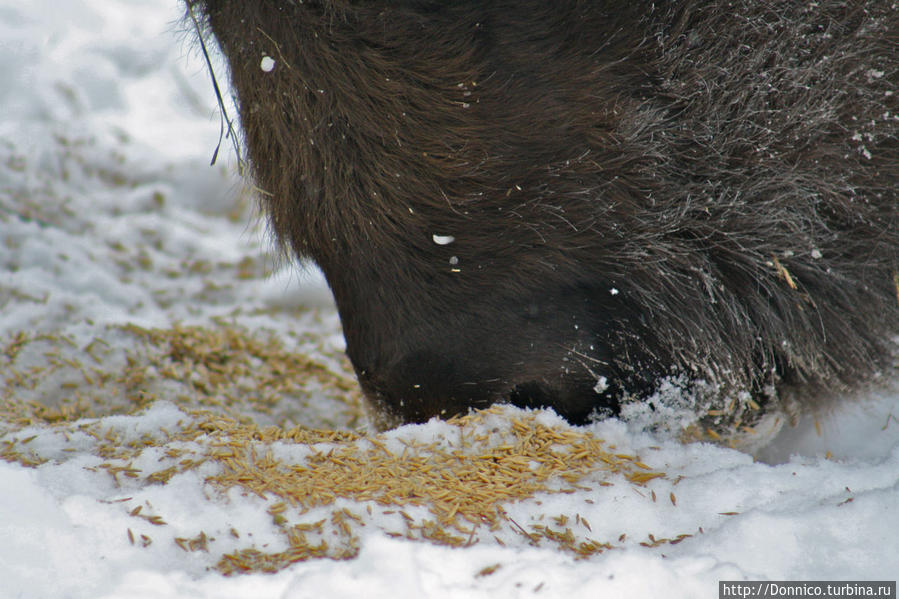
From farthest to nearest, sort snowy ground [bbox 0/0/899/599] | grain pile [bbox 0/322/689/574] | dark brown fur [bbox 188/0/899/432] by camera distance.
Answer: dark brown fur [bbox 188/0/899/432]
grain pile [bbox 0/322/689/574]
snowy ground [bbox 0/0/899/599]

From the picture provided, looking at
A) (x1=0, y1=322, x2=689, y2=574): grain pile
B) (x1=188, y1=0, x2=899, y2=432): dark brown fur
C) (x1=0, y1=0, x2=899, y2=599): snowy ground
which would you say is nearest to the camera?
(x1=0, y1=0, x2=899, y2=599): snowy ground

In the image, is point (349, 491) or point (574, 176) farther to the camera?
point (574, 176)

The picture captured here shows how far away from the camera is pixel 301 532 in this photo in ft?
4.23

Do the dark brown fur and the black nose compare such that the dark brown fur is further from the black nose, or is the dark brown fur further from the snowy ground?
the snowy ground

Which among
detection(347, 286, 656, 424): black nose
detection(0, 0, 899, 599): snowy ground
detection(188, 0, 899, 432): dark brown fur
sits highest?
detection(188, 0, 899, 432): dark brown fur

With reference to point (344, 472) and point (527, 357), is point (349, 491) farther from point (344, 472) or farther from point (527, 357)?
point (527, 357)

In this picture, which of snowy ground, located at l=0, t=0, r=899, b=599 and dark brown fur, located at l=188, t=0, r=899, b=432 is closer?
snowy ground, located at l=0, t=0, r=899, b=599

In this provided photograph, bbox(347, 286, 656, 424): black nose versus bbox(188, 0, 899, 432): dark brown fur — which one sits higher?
bbox(188, 0, 899, 432): dark brown fur

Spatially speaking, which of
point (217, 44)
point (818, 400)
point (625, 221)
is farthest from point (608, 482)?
point (217, 44)

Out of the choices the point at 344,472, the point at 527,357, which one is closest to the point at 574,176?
the point at 527,357

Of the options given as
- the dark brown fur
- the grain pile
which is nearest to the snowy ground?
the grain pile

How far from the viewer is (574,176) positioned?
1.54 meters

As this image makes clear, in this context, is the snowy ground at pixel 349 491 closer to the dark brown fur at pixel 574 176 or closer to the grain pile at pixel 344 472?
the grain pile at pixel 344 472

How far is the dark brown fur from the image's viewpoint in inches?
59.5
